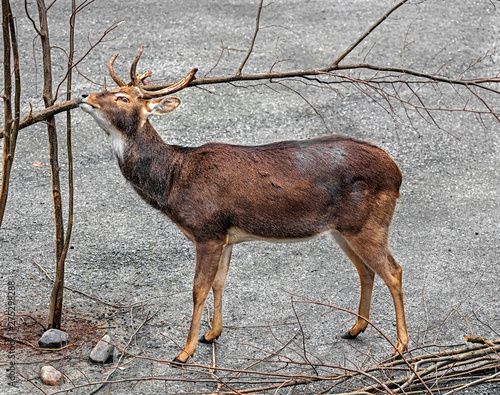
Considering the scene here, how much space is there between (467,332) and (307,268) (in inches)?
77.1

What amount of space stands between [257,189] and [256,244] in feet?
8.16

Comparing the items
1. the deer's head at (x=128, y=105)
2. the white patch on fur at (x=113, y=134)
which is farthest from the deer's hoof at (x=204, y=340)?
the deer's head at (x=128, y=105)

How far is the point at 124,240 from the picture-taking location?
8789 mm

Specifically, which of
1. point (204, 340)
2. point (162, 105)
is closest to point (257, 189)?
point (162, 105)

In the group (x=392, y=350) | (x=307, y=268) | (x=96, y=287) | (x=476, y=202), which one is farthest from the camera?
(x=476, y=202)

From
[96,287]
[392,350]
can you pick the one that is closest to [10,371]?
[96,287]

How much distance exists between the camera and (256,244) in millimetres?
8930

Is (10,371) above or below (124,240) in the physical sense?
above

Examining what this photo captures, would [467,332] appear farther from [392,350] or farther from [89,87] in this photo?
[89,87]

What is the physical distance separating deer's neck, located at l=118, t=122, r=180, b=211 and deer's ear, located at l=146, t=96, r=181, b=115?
19 centimetres

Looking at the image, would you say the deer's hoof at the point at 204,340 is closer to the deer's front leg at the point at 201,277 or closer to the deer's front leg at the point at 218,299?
the deer's front leg at the point at 218,299

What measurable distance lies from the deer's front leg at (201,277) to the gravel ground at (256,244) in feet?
0.69

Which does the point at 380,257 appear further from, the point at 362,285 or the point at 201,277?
the point at 201,277

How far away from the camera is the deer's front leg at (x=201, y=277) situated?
6.57 metres
